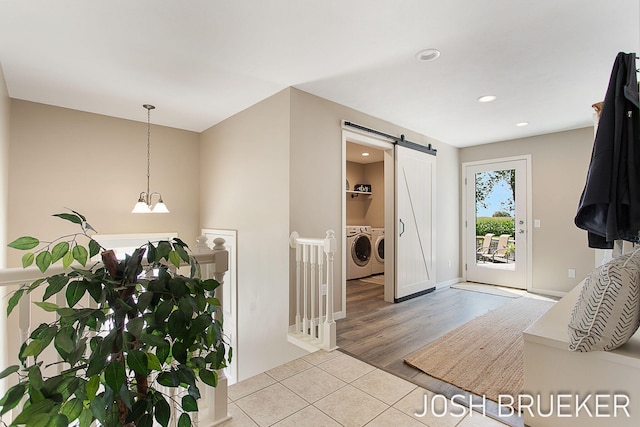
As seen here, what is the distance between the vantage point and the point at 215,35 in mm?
2197

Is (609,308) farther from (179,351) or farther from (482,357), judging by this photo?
(179,351)

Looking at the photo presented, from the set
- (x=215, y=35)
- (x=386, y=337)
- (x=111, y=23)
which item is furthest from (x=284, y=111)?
(x=386, y=337)

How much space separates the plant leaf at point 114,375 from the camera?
0.75 m

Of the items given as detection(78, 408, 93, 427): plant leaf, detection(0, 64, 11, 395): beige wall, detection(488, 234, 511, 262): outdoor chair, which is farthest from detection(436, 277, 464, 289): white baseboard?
detection(0, 64, 11, 395): beige wall

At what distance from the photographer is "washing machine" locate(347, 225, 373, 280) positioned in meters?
5.49

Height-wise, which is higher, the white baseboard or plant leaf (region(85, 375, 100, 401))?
plant leaf (region(85, 375, 100, 401))

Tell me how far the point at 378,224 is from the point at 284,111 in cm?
423

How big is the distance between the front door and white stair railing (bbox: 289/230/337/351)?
3488 mm

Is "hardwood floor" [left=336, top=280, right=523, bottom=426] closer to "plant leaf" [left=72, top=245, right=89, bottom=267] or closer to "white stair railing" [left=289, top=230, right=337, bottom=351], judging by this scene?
"white stair railing" [left=289, top=230, right=337, bottom=351]

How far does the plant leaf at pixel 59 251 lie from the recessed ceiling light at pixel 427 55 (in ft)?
8.19

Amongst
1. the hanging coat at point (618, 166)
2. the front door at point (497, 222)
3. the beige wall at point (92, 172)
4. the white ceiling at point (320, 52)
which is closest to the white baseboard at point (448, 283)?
the front door at point (497, 222)

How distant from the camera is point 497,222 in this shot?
201 inches

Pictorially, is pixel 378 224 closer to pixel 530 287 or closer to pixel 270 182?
pixel 530 287

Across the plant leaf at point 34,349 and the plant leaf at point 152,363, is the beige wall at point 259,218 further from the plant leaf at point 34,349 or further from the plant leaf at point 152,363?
the plant leaf at point 34,349
